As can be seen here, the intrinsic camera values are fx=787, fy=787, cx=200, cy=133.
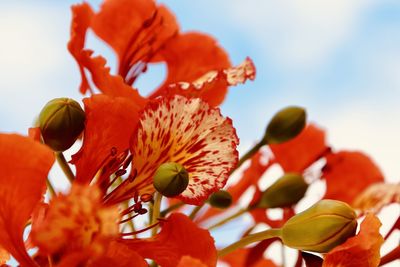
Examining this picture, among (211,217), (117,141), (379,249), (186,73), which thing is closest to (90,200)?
(117,141)

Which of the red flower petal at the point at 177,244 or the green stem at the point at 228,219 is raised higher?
the red flower petal at the point at 177,244

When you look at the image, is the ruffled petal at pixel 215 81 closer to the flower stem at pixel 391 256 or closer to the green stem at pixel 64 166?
the green stem at pixel 64 166

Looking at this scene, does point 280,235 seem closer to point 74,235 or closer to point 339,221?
point 339,221

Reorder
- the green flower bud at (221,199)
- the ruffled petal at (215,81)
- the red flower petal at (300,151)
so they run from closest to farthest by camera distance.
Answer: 1. the ruffled petal at (215,81)
2. the green flower bud at (221,199)
3. the red flower petal at (300,151)

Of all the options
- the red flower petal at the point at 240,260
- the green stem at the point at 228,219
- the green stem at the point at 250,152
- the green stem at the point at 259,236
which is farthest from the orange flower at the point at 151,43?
the red flower petal at the point at 240,260

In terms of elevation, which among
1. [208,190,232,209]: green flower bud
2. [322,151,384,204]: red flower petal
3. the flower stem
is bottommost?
[322,151,384,204]: red flower petal

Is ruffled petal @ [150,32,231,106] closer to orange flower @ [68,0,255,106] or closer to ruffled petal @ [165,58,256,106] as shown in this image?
orange flower @ [68,0,255,106]

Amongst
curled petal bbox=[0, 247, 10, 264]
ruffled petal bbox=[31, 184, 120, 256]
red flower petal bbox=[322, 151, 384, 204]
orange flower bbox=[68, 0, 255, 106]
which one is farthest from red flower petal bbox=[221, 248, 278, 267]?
ruffled petal bbox=[31, 184, 120, 256]
